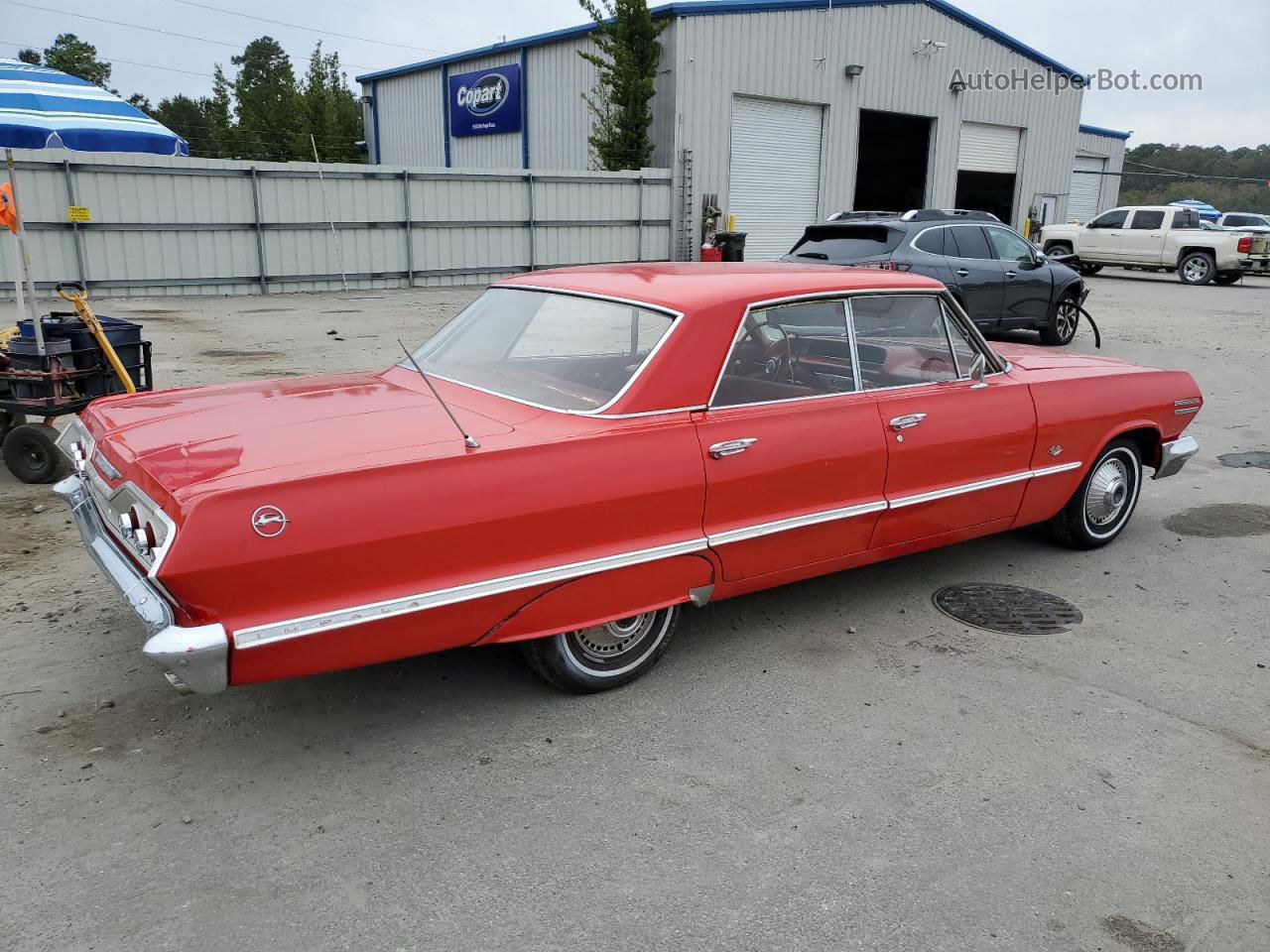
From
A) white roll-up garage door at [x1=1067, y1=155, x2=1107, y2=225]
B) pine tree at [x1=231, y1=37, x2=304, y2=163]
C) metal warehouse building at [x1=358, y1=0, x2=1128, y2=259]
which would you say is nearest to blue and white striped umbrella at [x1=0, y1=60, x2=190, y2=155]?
metal warehouse building at [x1=358, y1=0, x2=1128, y2=259]

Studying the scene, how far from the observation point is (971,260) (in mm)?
11570

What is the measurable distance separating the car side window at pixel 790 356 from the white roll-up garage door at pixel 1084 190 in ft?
111

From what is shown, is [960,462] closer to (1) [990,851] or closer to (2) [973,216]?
(1) [990,851]

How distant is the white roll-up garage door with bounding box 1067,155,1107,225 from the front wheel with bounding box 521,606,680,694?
34.9m

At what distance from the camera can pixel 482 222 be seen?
19.7m

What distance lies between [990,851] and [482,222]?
18.4 m

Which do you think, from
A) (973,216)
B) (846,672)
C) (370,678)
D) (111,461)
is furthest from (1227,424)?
(111,461)

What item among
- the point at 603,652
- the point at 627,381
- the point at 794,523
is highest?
the point at 627,381

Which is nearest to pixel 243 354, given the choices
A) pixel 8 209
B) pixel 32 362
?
pixel 8 209

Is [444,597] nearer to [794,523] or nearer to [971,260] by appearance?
[794,523]

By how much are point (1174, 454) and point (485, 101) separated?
22.9m

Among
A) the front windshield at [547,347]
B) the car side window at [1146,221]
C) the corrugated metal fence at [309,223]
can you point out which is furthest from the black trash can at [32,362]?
the car side window at [1146,221]

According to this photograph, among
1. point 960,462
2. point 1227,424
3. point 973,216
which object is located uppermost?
point 973,216

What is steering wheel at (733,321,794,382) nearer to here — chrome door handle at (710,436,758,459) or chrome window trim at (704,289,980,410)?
chrome window trim at (704,289,980,410)
